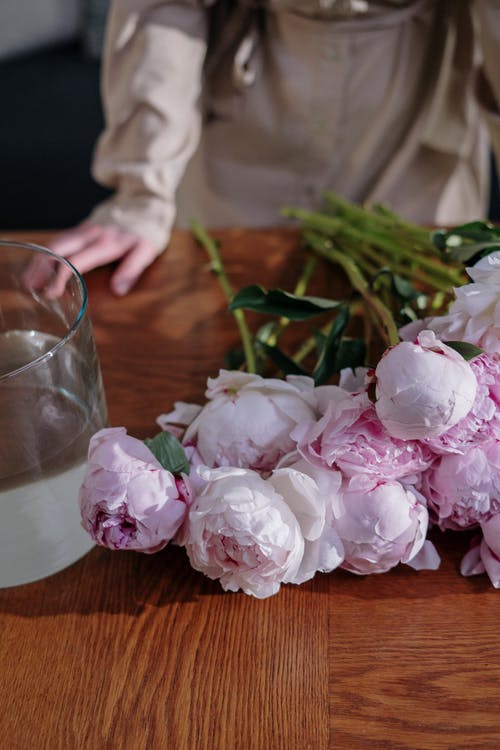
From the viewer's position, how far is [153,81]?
37.0 inches

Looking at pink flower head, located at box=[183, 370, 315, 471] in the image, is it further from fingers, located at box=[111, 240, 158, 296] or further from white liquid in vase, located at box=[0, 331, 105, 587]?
fingers, located at box=[111, 240, 158, 296]

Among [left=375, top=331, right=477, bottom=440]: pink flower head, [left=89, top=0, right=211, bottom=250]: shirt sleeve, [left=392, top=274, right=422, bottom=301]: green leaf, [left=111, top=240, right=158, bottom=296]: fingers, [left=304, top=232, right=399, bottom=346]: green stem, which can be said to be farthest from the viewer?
[left=89, top=0, right=211, bottom=250]: shirt sleeve

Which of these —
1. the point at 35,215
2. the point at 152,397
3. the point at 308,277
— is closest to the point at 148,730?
the point at 152,397

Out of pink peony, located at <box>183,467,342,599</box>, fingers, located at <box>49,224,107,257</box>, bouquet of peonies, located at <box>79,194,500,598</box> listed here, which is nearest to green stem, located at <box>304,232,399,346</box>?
bouquet of peonies, located at <box>79,194,500,598</box>

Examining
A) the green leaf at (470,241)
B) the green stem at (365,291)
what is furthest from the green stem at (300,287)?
the green leaf at (470,241)

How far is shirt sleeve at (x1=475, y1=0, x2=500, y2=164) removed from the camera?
0.90 meters

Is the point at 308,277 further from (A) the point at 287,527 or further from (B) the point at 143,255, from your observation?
(A) the point at 287,527

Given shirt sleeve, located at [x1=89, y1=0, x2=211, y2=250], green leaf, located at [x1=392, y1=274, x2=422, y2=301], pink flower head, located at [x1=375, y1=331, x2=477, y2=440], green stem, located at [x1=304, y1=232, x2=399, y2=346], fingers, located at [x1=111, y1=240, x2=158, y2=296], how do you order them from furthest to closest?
shirt sleeve, located at [x1=89, y1=0, x2=211, y2=250] < fingers, located at [x1=111, y1=240, x2=158, y2=296] < green leaf, located at [x1=392, y1=274, x2=422, y2=301] < green stem, located at [x1=304, y1=232, x2=399, y2=346] < pink flower head, located at [x1=375, y1=331, x2=477, y2=440]

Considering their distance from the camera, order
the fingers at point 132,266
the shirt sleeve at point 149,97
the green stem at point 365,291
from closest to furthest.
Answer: the green stem at point 365,291, the fingers at point 132,266, the shirt sleeve at point 149,97

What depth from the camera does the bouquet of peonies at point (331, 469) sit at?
0.42 metres

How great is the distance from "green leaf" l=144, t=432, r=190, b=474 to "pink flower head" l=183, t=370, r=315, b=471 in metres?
0.02

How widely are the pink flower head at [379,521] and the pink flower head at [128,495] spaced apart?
0.09 metres

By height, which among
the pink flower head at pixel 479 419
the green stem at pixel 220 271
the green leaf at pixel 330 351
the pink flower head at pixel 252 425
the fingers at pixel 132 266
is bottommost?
the fingers at pixel 132 266

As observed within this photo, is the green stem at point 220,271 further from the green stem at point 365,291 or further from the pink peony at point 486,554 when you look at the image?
the pink peony at point 486,554
